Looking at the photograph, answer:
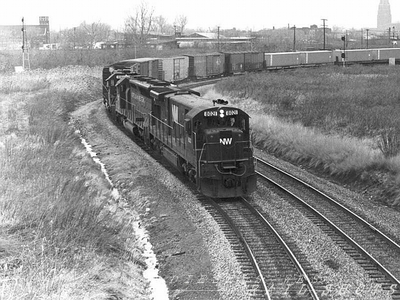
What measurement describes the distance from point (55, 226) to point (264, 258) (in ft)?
16.1

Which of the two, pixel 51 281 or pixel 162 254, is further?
pixel 162 254

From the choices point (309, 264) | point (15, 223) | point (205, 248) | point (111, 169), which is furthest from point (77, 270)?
point (111, 169)

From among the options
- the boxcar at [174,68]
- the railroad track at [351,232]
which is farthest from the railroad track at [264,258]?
the boxcar at [174,68]

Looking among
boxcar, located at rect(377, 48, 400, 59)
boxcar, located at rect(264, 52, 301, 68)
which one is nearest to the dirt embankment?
boxcar, located at rect(264, 52, 301, 68)

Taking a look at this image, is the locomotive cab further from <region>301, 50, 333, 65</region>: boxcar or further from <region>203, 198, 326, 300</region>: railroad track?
<region>301, 50, 333, 65</region>: boxcar

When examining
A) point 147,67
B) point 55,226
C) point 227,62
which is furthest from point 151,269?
point 227,62

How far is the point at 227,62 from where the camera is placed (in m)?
62.7

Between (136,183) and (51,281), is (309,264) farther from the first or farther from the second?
(136,183)

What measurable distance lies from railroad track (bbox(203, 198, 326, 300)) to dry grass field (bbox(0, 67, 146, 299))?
2.43 meters

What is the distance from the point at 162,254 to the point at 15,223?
141 inches

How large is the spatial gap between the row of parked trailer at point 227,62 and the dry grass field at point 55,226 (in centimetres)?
1878

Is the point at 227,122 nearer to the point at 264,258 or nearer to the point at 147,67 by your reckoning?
the point at 264,258

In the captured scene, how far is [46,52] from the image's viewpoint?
81.4m

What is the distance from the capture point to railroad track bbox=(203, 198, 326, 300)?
403 inches
